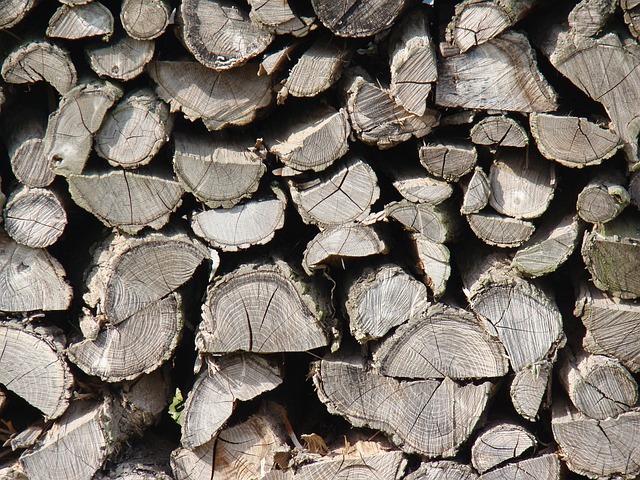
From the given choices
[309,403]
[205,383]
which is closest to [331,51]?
[205,383]

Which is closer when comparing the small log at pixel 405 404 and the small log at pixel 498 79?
the small log at pixel 498 79

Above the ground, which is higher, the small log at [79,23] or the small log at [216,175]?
the small log at [79,23]

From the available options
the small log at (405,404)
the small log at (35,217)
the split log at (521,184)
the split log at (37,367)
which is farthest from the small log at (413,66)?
the split log at (37,367)

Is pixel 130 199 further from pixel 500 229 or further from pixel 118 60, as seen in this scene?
pixel 500 229

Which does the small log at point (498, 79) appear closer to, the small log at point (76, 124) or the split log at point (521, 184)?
the split log at point (521, 184)

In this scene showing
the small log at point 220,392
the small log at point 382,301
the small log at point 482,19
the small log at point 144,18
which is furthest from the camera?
the small log at point 220,392

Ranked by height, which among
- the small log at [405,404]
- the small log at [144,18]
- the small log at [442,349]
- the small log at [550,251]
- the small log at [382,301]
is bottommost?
the small log at [405,404]
